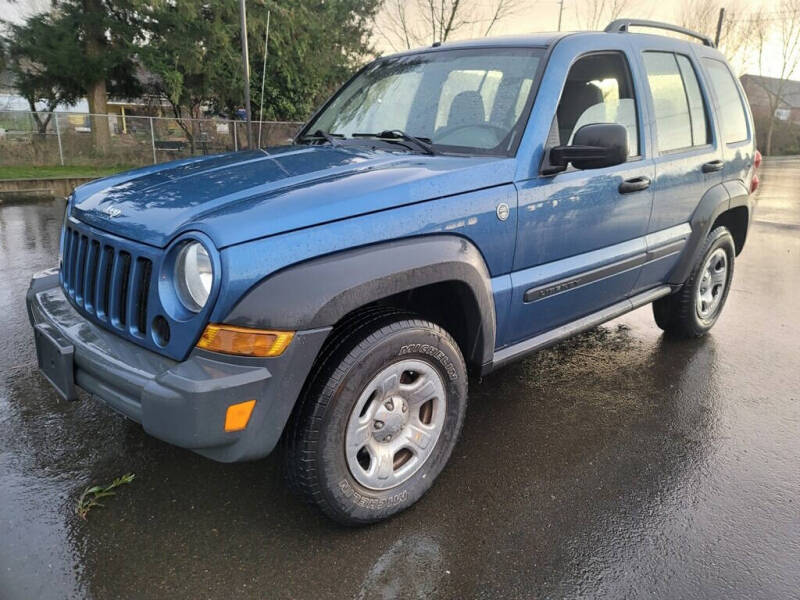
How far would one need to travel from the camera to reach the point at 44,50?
17.6 m

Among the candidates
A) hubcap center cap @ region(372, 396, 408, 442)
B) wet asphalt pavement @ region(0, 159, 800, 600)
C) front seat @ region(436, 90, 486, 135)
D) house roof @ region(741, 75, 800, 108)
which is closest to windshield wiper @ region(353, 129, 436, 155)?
front seat @ region(436, 90, 486, 135)

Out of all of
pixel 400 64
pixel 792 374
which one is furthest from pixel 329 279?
pixel 792 374

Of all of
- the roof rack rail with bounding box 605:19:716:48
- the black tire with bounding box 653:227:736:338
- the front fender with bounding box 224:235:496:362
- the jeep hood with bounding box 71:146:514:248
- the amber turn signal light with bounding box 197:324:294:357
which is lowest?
the black tire with bounding box 653:227:736:338

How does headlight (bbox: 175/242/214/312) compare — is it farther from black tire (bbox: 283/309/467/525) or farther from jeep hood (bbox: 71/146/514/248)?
black tire (bbox: 283/309/467/525)

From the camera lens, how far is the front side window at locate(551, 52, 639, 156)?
120 inches

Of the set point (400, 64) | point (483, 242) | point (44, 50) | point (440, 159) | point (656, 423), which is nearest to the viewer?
point (483, 242)

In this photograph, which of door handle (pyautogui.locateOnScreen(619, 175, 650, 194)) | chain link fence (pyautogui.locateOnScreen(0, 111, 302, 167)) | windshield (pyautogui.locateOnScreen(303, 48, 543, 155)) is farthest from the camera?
chain link fence (pyautogui.locateOnScreen(0, 111, 302, 167))

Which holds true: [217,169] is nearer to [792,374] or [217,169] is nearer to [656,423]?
[656,423]

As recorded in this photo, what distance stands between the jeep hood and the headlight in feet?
0.25

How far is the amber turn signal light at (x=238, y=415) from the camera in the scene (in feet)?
6.39

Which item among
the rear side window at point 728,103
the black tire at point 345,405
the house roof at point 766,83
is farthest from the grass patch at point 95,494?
the house roof at point 766,83

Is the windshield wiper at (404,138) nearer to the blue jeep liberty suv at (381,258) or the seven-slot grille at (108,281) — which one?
the blue jeep liberty suv at (381,258)

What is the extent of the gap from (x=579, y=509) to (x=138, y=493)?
1.90 meters

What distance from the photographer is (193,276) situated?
6.74 ft
